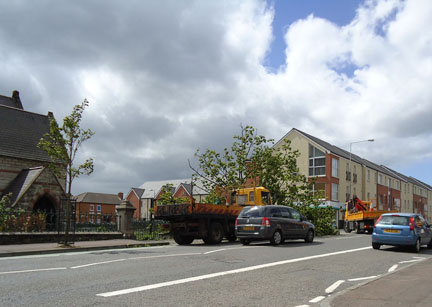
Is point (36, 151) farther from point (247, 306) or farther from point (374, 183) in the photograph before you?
point (374, 183)

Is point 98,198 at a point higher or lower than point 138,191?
lower

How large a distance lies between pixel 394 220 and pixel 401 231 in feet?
1.73

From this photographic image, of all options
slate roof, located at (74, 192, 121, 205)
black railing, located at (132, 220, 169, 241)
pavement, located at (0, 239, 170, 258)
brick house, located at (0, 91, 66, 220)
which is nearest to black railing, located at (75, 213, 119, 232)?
black railing, located at (132, 220, 169, 241)

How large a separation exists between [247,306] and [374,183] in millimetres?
60621

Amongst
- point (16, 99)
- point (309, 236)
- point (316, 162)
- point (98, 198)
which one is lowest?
point (98, 198)

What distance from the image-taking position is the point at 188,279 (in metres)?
8.26

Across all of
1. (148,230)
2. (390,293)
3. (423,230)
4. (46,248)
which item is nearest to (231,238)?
(148,230)

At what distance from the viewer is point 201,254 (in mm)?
12789

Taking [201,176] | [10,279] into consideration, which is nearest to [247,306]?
[10,279]

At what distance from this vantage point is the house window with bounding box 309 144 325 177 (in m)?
49.6

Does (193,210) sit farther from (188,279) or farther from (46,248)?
(188,279)

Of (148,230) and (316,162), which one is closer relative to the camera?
(148,230)

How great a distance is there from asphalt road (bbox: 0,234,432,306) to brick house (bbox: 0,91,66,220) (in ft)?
57.7

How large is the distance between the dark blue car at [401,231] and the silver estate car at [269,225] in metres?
3.44
